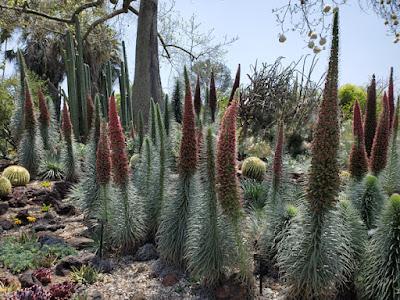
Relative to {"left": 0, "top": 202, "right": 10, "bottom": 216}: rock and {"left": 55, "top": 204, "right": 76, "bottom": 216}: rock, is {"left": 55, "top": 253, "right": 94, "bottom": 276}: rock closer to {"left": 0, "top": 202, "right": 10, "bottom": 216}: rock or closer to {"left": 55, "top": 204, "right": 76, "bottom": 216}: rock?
{"left": 55, "top": 204, "right": 76, "bottom": 216}: rock

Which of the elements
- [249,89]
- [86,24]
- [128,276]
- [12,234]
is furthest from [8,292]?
[86,24]

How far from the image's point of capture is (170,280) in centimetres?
386

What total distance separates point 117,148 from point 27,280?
55.9 inches

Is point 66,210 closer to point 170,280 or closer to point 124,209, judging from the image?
point 124,209

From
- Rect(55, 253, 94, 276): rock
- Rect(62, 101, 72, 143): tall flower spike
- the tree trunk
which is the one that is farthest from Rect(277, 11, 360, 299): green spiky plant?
the tree trunk

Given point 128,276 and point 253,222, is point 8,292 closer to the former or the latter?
point 128,276

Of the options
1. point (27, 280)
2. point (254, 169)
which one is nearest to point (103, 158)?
point (27, 280)

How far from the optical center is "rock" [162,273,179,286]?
3846mm

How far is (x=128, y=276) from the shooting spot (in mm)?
4121

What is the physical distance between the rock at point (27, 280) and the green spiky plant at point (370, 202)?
9.48ft

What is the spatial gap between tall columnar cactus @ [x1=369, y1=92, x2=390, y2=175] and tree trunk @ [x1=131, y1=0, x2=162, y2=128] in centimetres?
730

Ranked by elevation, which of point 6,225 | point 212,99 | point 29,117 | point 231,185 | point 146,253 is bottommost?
point 146,253

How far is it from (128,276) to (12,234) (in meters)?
2.04

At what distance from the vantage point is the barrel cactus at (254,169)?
22.3 ft
